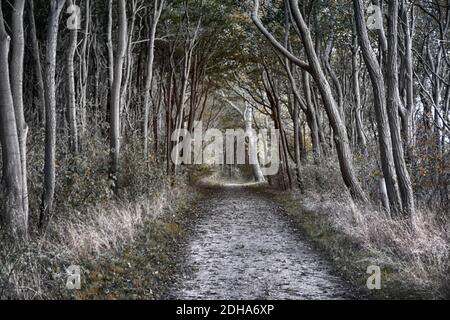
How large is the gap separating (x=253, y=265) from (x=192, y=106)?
1642cm

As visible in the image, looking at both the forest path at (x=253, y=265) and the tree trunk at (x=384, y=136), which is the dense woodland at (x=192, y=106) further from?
the forest path at (x=253, y=265)

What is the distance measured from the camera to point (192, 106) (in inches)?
941

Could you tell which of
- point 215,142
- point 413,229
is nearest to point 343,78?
point 413,229

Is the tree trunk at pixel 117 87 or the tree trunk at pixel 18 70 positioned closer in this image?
the tree trunk at pixel 18 70

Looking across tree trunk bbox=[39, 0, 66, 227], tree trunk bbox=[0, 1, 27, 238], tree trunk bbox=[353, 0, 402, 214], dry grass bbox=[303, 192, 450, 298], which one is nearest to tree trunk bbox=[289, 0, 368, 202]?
dry grass bbox=[303, 192, 450, 298]

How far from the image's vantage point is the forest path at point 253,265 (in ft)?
21.9

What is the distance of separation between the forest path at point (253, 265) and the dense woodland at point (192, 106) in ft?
5.02

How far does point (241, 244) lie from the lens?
10047 mm

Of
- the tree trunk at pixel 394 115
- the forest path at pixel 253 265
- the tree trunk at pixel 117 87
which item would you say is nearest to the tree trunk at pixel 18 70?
the forest path at pixel 253 265

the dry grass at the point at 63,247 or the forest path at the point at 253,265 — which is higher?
the dry grass at the point at 63,247

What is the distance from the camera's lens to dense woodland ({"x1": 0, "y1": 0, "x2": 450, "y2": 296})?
8148 mm

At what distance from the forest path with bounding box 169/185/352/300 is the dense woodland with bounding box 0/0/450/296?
5.02 ft

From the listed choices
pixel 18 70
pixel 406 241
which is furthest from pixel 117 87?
pixel 406 241
